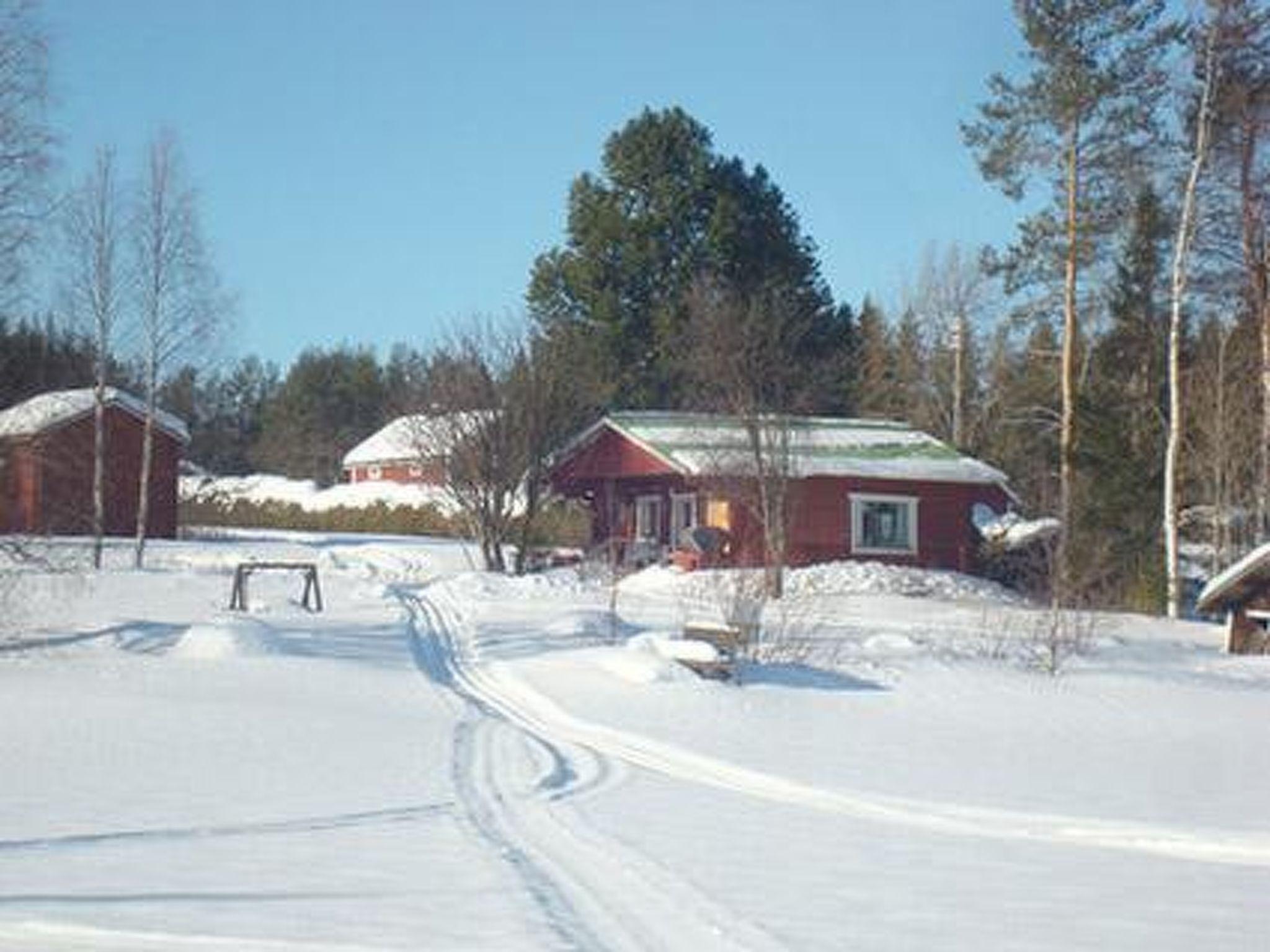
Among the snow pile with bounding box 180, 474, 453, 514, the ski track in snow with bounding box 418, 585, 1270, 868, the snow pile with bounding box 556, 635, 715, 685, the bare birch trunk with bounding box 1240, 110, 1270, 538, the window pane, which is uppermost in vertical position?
the bare birch trunk with bounding box 1240, 110, 1270, 538

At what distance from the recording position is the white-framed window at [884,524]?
1467 inches

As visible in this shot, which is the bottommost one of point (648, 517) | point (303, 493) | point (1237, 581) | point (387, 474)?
point (1237, 581)

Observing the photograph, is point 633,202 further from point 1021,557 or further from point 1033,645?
point 1033,645

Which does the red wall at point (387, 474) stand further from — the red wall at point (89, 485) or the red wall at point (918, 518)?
the red wall at point (918, 518)

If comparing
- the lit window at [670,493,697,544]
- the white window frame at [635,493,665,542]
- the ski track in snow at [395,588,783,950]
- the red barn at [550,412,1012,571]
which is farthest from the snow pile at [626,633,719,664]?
the white window frame at [635,493,665,542]

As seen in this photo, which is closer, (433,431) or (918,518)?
(433,431)

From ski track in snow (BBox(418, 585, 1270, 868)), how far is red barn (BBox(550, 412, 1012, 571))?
18.0 metres

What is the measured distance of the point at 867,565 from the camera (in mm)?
34125

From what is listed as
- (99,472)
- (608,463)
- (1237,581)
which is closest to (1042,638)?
(1237,581)

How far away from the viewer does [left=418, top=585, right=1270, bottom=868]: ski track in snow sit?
11.6 metres

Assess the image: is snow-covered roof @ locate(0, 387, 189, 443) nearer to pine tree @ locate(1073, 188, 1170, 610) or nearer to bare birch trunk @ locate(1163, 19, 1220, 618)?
pine tree @ locate(1073, 188, 1170, 610)

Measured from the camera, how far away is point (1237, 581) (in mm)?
25562

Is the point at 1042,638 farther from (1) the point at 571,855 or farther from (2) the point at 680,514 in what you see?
(2) the point at 680,514

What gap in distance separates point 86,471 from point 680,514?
51.4 feet
